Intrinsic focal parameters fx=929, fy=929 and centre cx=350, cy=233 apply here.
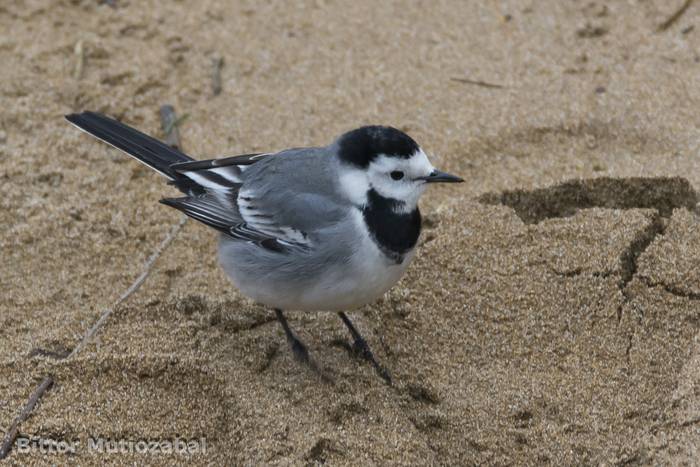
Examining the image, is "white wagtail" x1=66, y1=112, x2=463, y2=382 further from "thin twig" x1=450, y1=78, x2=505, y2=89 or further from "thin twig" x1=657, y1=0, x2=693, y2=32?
"thin twig" x1=657, y1=0, x2=693, y2=32

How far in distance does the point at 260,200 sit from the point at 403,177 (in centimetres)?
Answer: 79

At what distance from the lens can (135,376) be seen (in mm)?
4555

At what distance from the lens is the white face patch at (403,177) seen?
4.48m

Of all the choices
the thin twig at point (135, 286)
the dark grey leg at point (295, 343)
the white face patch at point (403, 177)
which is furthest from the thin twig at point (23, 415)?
the white face patch at point (403, 177)

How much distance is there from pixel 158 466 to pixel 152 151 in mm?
1835

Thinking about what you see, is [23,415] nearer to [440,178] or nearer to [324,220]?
[324,220]

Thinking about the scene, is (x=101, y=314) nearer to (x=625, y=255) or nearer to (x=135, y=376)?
(x=135, y=376)

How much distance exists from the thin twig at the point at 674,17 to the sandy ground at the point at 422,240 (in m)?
0.05

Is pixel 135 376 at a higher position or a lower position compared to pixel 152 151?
lower

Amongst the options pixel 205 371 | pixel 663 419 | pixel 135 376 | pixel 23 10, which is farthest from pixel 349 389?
pixel 23 10

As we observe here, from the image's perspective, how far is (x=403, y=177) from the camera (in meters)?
4.51

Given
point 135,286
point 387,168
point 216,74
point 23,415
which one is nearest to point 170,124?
point 216,74

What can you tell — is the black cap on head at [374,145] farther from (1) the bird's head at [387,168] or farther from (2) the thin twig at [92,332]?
(2) the thin twig at [92,332]

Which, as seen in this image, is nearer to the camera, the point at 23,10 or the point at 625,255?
the point at 625,255
